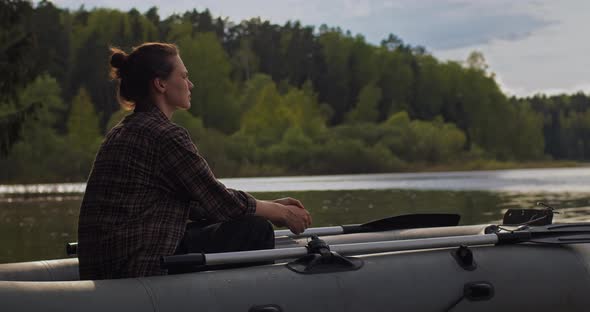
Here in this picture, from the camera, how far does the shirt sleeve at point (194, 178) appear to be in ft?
11.7

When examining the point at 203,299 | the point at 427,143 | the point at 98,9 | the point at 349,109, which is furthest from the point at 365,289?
the point at 349,109

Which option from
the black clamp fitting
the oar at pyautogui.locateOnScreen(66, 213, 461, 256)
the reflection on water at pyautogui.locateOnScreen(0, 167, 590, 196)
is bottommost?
the reflection on water at pyautogui.locateOnScreen(0, 167, 590, 196)

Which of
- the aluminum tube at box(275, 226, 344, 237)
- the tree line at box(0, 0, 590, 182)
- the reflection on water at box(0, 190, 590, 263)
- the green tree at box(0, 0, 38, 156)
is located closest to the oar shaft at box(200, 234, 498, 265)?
the aluminum tube at box(275, 226, 344, 237)

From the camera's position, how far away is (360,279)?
12.9 feet

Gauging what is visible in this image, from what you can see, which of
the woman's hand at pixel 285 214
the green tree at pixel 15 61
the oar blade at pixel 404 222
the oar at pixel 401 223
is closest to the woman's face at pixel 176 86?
the woman's hand at pixel 285 214

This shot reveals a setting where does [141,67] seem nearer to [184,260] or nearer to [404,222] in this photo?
[184,260]

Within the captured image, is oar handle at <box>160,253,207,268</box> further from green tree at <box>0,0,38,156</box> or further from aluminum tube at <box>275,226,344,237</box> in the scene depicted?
green tree at <box>0,0,38,156</box>

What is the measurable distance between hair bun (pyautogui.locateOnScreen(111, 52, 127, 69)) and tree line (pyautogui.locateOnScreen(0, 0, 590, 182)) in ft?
44.7

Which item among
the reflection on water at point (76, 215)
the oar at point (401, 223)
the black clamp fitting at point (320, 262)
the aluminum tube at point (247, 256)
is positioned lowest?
the reflection on water at point (76, 215)

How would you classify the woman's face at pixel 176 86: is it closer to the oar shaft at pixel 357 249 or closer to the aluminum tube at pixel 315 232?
the oar shaft at pixel 357 249

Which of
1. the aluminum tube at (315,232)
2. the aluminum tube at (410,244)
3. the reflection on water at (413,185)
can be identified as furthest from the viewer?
the reflection on water at (413,185)

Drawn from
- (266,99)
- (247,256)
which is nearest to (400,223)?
(247,256)

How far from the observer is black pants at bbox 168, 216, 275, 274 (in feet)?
12.6

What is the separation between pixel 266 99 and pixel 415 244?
57.1 metres
